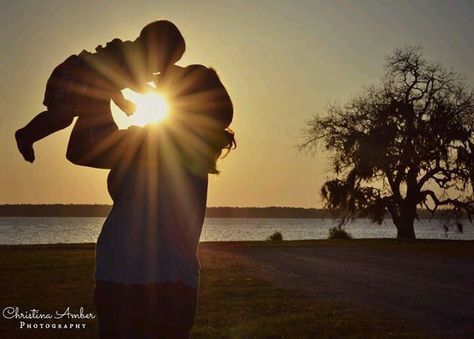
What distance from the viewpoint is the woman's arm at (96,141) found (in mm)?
2092

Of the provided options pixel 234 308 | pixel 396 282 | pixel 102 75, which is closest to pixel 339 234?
pixel 396 282

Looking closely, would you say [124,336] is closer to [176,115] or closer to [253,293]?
[176,115]

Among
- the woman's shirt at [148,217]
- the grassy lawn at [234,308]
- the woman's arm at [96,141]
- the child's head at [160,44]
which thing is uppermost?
the child's head at [160,44]

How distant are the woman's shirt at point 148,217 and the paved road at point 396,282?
7.03 metres

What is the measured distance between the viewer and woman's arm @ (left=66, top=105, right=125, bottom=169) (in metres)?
2.09

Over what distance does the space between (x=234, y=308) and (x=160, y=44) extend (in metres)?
8.60

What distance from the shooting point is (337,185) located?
126 feet

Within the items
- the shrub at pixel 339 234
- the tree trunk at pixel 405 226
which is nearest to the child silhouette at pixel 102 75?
the tree trunk at pixel 405 226

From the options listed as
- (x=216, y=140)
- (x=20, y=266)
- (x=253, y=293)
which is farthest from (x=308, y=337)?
(x=20, y=266)

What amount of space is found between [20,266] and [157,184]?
16.6 metres

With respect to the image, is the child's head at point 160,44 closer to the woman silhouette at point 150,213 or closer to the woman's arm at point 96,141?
the woman silhouette at point 150,213

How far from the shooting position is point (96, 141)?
2.13 m

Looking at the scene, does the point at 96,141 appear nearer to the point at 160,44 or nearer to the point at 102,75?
the point at 102,75

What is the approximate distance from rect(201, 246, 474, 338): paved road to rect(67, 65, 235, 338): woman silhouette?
701 centimetres
